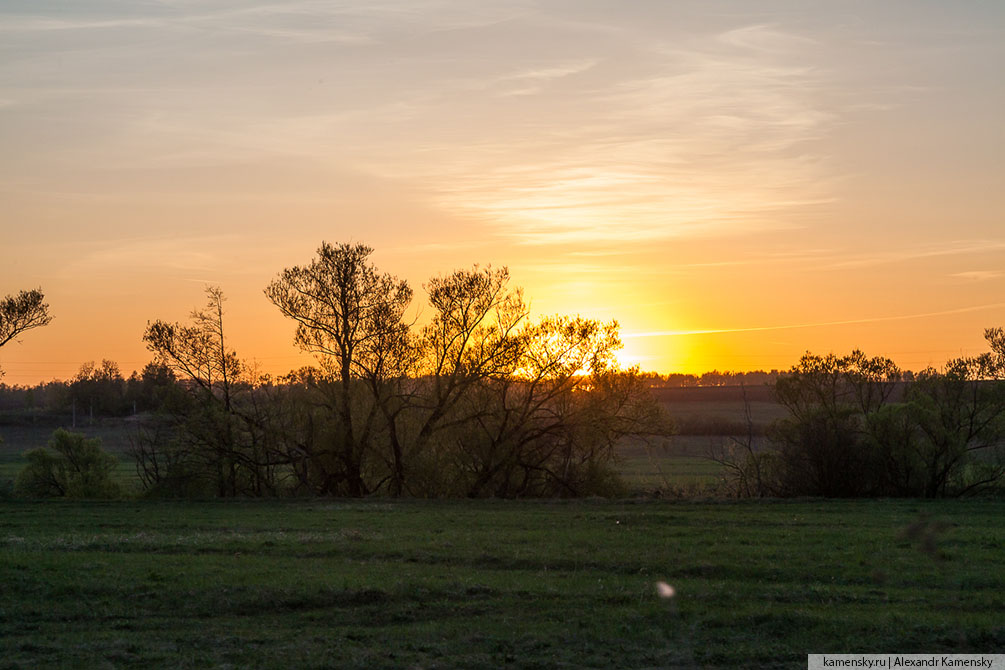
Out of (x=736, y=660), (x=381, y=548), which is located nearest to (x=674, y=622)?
(x=736, y=660)

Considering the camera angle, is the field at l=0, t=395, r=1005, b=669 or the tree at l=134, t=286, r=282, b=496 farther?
the tree at l=134, t=286, r=282, b=496

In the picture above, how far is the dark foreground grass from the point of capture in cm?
1338

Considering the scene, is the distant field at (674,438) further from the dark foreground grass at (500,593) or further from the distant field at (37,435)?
the dark foreground grass at (500,593)

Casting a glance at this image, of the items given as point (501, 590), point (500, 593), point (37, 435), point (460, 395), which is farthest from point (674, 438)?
point (500, 593)

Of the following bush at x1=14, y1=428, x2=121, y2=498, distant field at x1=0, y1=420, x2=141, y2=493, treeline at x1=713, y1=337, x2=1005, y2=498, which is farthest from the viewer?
distant field at x1=0, y1=420, x2=141, y2=493

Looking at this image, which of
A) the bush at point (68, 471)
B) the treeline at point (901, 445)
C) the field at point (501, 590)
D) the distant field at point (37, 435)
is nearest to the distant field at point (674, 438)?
the distant field at point (37, 435)

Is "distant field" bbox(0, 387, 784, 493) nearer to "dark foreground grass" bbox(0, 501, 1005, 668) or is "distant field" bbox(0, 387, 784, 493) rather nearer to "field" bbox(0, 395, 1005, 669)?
"field" bbox(0, 395, 1005, 669)

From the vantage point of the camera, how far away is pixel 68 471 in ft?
156

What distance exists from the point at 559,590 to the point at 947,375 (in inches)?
1156

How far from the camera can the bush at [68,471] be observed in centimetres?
4666

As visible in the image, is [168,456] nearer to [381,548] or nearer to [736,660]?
[381,548]

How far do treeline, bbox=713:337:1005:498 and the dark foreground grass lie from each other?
10.0 metres

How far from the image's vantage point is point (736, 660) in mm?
13039

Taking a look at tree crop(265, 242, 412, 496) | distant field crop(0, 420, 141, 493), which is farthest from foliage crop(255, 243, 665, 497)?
distant field crop(0, 420, 141, 493)
